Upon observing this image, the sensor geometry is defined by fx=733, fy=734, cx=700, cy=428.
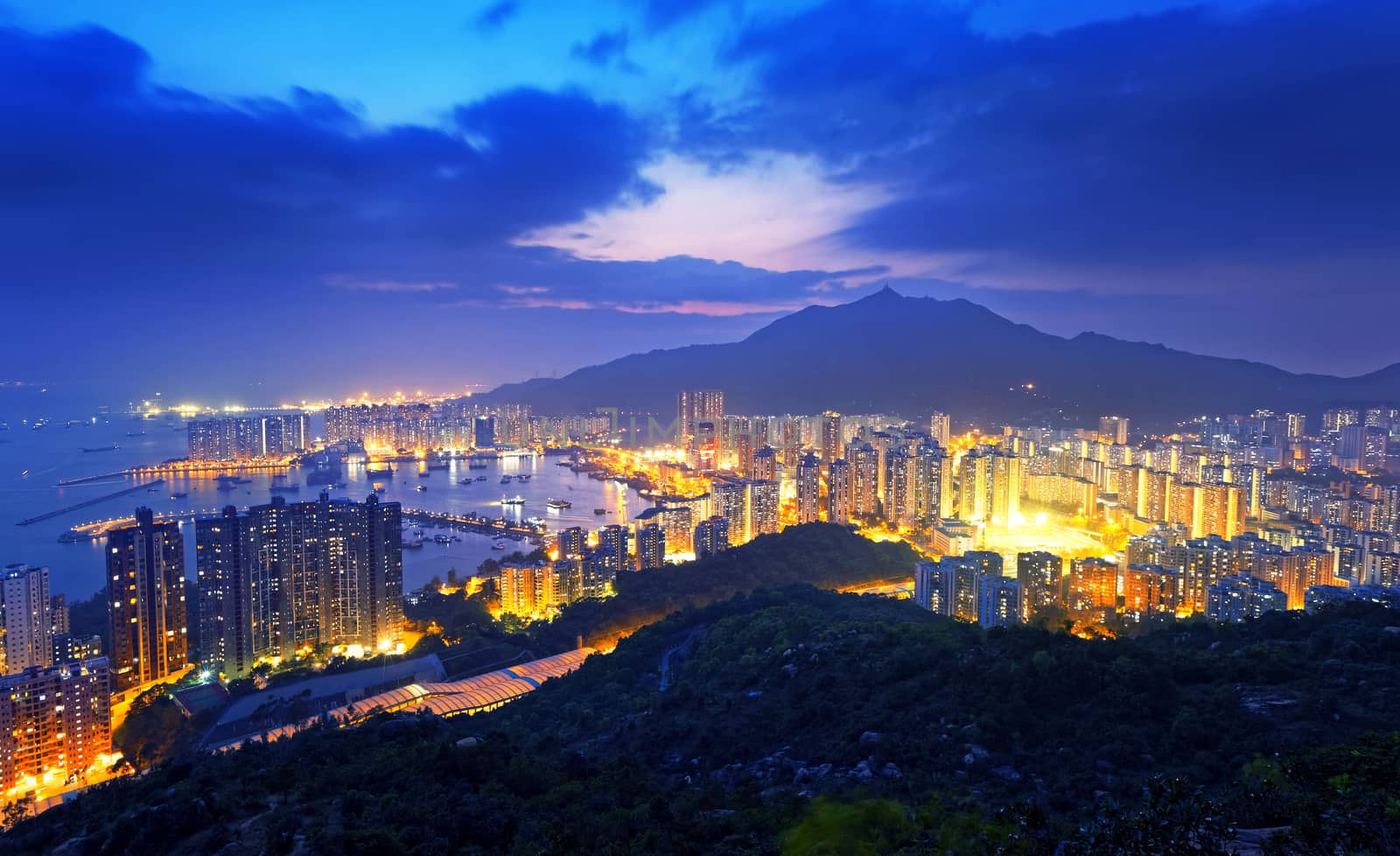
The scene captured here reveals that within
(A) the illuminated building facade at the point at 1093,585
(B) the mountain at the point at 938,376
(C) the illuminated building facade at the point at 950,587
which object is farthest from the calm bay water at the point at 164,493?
(B) the mountain at the point at 938,376

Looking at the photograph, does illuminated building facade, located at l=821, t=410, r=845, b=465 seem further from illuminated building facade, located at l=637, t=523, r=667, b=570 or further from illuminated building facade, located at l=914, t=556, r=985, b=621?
illuminated building facade, located at l=914, t=556, r=985, b=621

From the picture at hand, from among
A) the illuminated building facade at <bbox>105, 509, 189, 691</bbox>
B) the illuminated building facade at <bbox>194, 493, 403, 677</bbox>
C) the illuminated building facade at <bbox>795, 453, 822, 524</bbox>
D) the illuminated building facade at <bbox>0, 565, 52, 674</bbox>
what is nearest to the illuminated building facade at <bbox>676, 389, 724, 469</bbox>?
the illuminated building facade at <bbox>795, 453, 822, 524</bbox>

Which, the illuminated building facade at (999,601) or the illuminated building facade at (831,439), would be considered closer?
the illuminated building facade at (999,601)

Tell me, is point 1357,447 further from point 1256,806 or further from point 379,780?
point 379,780

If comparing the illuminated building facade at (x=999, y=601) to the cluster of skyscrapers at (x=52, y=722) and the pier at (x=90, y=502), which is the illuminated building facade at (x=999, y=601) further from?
the pier at (x=90, y=502)

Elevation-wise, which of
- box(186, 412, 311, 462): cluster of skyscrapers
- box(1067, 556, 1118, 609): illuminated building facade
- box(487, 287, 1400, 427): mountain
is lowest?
box(1067, 556, 1118, 609): illuminated building facade

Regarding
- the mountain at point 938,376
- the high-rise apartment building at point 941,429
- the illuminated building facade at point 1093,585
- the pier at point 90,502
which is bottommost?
the pier at point 90,502

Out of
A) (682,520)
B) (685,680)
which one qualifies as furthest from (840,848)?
(682,520)

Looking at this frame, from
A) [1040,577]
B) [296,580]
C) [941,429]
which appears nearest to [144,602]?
[296,580]
